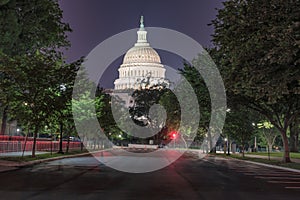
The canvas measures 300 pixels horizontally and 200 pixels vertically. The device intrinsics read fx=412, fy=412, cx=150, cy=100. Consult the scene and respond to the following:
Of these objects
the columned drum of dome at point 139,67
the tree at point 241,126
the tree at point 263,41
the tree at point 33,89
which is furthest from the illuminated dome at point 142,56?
the tree at point 263,41

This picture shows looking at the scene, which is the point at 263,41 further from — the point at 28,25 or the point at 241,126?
the point at 241,126

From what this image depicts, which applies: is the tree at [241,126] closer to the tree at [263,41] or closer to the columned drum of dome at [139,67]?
the tree at [263,41]

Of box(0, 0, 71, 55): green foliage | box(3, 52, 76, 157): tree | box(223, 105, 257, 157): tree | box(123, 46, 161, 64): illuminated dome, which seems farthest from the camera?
box(123, 46, 161, 64): illuminated dome

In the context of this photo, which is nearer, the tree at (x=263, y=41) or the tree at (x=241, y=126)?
the tree at (x=263, y=41)

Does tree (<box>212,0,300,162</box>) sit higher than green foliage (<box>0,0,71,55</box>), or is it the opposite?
green foliage (<box>0,0,71,55</box>)

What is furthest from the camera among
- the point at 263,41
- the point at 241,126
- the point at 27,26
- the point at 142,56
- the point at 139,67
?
the point at 142,56

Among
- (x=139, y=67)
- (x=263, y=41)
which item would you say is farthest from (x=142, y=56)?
(x=263, y=41)

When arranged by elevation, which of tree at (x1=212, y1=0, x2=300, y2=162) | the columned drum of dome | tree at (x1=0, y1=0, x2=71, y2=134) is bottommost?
tree at (x1=212, y1=0, x2=300, y2=162)

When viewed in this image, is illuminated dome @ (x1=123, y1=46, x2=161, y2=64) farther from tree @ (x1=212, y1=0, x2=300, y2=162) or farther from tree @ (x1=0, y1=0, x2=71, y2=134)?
tree @ (x1=212, y1=0, x2=300, y2=162)

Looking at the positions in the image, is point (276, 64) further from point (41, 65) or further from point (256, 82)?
point (41, 65)

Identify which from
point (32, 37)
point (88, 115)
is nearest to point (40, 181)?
point (32, 37)

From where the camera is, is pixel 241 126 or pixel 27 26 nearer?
pixel 27 26

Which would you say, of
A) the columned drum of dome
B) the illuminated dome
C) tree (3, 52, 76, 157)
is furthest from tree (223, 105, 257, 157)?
the illuminated dome

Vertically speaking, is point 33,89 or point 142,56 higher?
Answer: point 142,56
